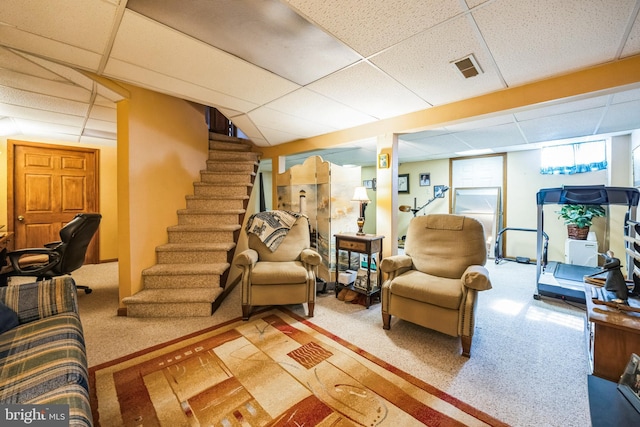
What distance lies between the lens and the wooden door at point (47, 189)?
3.98 metres

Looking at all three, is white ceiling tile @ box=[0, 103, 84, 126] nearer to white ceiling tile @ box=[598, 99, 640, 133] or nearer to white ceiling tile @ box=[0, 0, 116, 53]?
white ceiling tile @ box=[0, 0, 116, 53]

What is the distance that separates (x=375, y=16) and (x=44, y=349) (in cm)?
238

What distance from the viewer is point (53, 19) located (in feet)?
4.91

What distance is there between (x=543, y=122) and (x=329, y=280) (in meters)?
3.30

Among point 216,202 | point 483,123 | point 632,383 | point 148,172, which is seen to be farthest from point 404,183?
point 632,383

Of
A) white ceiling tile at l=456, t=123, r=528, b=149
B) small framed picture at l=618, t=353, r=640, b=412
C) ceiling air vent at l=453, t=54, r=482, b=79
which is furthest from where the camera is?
white ceiling tile at l=456, t=123, r=528, b=149

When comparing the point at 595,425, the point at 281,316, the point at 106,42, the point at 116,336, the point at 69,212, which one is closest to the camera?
the point at 595,425

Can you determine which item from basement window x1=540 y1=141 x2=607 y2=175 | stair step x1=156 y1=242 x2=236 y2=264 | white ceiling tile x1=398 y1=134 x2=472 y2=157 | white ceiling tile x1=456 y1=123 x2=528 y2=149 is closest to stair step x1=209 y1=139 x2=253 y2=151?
stair step x1=156 y1=242 x2=236 y2=264

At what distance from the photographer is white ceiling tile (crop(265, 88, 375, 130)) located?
2.55 meters

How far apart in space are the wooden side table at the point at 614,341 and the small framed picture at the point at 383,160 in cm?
218

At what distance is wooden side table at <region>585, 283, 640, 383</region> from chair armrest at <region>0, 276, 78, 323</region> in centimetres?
312

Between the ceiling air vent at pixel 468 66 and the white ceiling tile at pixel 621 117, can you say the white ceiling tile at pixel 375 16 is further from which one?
the white ceiling tile at pixel 621 117

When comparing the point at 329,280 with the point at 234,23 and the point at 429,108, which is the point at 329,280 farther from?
the point at 234,23

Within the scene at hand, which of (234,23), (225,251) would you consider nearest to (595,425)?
(234,23)
